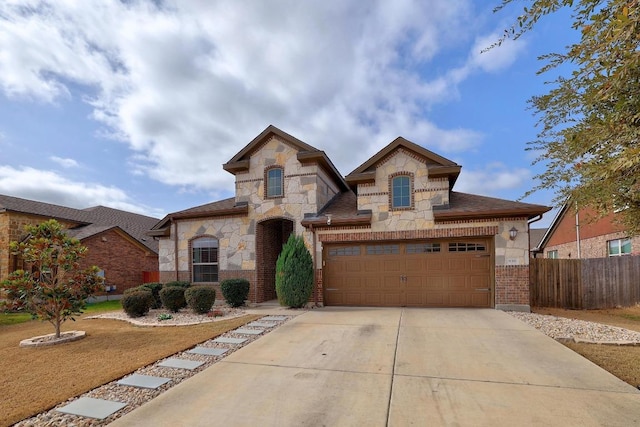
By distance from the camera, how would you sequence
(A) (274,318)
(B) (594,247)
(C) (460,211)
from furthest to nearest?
(B) (594,247), (C) (460,211), (A) (274,318)

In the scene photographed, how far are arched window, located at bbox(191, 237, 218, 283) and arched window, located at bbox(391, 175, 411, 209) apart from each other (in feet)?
23.9

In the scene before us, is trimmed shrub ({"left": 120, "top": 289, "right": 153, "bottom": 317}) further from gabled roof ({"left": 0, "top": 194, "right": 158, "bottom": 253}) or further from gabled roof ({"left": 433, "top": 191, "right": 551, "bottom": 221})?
gabled roof ({"left": 433, "top": 191, "right": 551, "bottom": 221})

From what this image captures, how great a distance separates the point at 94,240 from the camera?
1744cm

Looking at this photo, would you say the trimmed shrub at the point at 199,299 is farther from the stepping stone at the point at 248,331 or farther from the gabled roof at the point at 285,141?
the gabled roof at the point at 285,141

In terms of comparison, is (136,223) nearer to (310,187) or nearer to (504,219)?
(310,187)

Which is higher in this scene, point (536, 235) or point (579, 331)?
point (536, 235)

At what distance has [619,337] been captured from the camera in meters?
7.20

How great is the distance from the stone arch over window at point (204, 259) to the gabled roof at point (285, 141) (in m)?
3.09

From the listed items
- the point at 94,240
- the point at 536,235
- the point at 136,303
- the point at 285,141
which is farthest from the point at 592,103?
the point at 536,235

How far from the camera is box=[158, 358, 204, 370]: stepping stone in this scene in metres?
5.51

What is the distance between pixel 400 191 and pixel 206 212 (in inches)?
300

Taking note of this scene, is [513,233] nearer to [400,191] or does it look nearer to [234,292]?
[400,191]

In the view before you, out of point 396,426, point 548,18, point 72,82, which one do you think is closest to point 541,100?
point 548,18

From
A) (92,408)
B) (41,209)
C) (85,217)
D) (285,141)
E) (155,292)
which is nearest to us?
(92,408)
